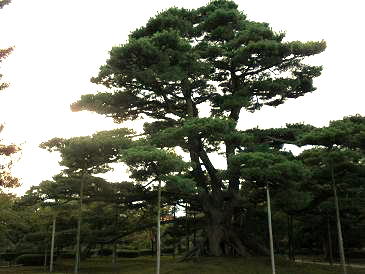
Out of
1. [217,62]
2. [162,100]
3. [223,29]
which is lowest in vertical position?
[162,100]

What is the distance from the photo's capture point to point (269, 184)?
70.0ft

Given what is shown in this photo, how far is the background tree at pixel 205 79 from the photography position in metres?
21.9

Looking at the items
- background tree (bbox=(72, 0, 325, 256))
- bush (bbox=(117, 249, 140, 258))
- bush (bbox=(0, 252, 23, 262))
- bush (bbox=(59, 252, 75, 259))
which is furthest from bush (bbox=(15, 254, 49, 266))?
background tree (bbox=(72, 0, 325, 256))

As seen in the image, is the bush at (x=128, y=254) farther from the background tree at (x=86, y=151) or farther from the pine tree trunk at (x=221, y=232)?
the background tree at (x=86, y=151)

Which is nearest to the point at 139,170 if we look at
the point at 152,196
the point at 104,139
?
the point at 104,139

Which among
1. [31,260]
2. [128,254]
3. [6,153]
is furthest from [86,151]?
[128,254]

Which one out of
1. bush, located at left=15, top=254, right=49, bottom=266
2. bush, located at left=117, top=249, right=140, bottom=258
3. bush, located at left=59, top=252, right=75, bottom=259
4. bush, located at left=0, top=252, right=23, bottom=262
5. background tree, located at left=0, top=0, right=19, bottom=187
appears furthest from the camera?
bush, located at left=117, top=249, right=140, bottom=258

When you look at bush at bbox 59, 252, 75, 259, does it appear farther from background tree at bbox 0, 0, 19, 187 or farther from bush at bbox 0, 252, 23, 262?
background tree at bbox 0, 0, 19, 187

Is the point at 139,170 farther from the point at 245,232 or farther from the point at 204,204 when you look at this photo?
the point at 245,232

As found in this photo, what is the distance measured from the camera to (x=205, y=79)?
26.5 m

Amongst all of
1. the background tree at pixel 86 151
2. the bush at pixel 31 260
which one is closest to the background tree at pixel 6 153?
the background tree at pixel 86 151

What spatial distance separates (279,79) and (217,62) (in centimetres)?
395

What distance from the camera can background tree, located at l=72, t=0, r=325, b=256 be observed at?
21938 millimetres

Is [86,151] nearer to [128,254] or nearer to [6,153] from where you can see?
[6,153]
